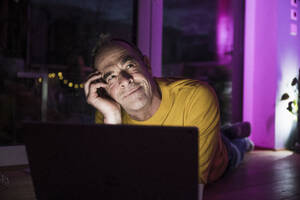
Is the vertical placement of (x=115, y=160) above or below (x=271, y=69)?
below

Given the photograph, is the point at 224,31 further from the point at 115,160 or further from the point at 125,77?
the point at 115,160

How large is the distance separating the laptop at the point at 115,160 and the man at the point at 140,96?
→ 693 millimetres

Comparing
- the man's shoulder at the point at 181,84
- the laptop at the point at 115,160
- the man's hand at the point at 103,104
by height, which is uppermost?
the man's shoulder at the point at 181,84

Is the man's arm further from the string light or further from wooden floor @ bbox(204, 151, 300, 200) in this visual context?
the string light

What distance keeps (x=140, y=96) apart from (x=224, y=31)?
3.26m

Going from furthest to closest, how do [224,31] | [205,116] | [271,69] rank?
1. [224,31]
2. [271,69]
3. [205,116]

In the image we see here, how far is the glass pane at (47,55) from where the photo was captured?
2.75m

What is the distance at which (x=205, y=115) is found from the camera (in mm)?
1374

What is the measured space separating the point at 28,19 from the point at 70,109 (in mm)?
898

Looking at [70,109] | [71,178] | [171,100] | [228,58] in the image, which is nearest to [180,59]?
[228,58]

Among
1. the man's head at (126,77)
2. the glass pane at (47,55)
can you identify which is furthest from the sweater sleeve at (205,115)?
the glass pane at (47,55)

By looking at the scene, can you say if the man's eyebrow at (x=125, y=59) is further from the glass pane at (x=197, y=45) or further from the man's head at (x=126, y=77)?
the glass pane at (x=197, y=45)

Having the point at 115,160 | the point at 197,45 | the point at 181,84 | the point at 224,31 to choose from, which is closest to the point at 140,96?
the point at 181,84

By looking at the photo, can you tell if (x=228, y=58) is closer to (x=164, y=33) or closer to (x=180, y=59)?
(x=180, y=59)
